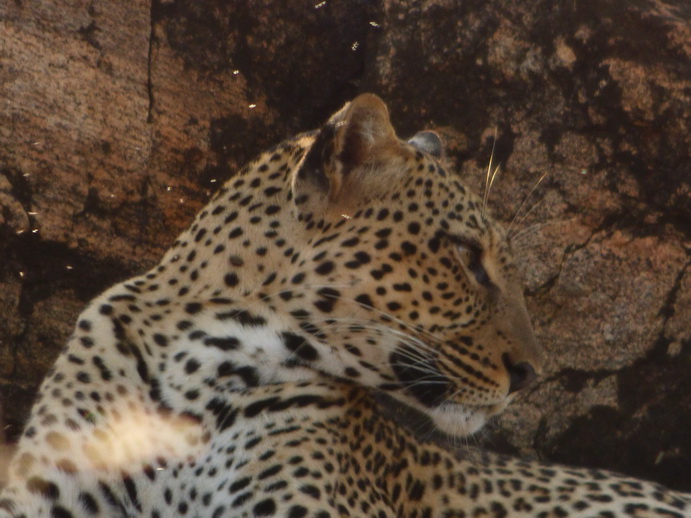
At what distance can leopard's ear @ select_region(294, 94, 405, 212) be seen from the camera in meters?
3.74

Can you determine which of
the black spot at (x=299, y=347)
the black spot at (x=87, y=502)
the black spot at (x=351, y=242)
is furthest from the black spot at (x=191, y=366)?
the black spot at (x=351, y=242)

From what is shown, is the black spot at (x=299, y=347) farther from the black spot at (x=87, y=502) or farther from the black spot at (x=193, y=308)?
the black spot at (x=87, y=502)

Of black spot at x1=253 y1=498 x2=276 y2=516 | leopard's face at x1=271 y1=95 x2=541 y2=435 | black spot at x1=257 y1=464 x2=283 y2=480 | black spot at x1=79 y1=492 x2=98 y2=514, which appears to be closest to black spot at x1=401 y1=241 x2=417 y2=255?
leopard's face at x1=271 y1=95 x2=541 y2=435

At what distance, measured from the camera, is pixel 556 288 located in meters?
5.56

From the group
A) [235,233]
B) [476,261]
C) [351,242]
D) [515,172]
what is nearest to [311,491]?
[351,242]

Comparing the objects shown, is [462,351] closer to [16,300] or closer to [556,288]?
[556,288]

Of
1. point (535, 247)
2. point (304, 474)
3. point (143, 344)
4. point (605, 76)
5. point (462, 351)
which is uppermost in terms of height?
point (605, 76)

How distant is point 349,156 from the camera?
12.5 ft

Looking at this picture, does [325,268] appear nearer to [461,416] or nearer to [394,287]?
[394,287]

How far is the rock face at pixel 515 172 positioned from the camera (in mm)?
5449

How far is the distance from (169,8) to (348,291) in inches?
104

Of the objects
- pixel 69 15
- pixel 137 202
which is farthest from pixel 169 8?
pixel 137 202

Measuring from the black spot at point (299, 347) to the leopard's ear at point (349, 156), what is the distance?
1.67 ft

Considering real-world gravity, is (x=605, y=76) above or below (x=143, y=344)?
above
